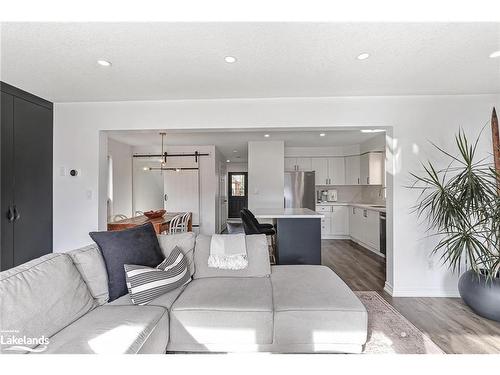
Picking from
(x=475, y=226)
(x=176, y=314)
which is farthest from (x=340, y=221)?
(x=176, y=314)

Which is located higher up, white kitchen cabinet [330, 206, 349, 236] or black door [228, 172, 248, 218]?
black door [228, 172, 248, 218]

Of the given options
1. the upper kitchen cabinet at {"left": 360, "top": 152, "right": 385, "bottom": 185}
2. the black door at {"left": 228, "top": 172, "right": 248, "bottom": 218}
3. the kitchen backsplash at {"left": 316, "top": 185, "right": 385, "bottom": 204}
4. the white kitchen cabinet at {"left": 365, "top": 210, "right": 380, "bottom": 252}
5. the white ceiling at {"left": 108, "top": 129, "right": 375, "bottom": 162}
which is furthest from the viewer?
the black door at {"left": 228, "top": 172, "right": 248, "bottom": 218}

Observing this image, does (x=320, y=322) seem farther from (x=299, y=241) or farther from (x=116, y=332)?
(x=299, y=241)

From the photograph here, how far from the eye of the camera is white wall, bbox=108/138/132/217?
5633 mm

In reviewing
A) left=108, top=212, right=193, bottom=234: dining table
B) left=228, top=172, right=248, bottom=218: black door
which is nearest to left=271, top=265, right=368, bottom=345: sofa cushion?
left=108, top=212, right=193, bottom=234: dining table

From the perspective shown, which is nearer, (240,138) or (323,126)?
(323,126)

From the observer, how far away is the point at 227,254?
2252mm

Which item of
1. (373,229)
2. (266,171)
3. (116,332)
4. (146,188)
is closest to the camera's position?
(116,332)

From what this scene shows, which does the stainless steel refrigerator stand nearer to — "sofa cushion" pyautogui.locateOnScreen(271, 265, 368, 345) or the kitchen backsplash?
the kitchen backsplash

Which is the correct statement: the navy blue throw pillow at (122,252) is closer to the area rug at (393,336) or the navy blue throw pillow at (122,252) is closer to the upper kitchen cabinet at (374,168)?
the area rug at (393,336)

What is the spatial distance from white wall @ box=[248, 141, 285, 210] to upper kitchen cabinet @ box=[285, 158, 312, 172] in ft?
2.82

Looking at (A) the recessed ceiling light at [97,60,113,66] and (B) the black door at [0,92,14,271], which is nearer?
(A) the recessed ceiling light at [97,60,113,66]

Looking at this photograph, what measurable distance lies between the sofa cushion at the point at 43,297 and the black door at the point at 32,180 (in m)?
1.77

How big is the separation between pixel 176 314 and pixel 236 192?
316 inches
